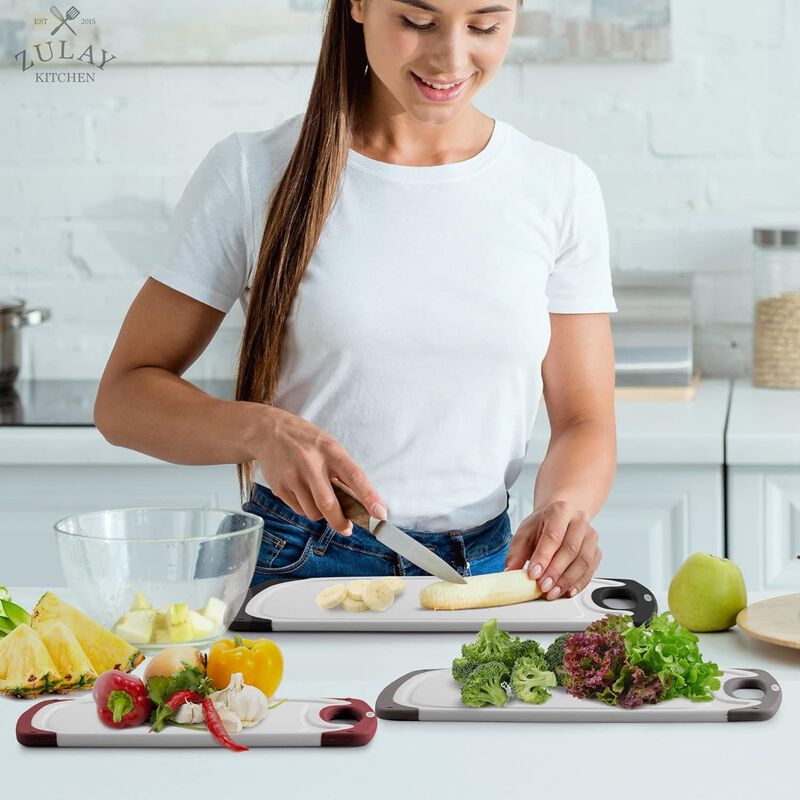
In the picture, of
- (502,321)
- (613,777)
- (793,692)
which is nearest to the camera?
(613,777)

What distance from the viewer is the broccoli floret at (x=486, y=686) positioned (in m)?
1.02

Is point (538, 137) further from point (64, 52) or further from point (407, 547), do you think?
point (407, 547)

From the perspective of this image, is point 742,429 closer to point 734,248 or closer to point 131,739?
point 734,248

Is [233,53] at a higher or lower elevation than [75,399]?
higher

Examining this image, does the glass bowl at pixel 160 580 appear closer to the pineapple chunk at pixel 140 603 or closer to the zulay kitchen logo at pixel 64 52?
the pineapple chunk at pixel 140 603

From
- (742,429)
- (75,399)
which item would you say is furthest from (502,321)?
(75,399)

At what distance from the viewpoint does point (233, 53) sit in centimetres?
266

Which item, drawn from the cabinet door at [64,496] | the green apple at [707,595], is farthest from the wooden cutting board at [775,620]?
the cabinet door at [64,496]

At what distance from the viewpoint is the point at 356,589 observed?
1.28 m

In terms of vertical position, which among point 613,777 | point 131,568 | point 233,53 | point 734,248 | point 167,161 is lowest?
point 613,777

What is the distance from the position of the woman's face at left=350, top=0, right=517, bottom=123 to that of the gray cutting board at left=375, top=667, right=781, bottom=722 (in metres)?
0.64

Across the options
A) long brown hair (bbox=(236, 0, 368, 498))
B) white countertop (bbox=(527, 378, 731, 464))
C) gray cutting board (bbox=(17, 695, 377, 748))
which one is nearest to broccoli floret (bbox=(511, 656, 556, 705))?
gray cutting board (bbox=(17, 695, 377, 748))

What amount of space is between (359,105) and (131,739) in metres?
0.82

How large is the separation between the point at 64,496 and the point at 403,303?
1.01 metres
